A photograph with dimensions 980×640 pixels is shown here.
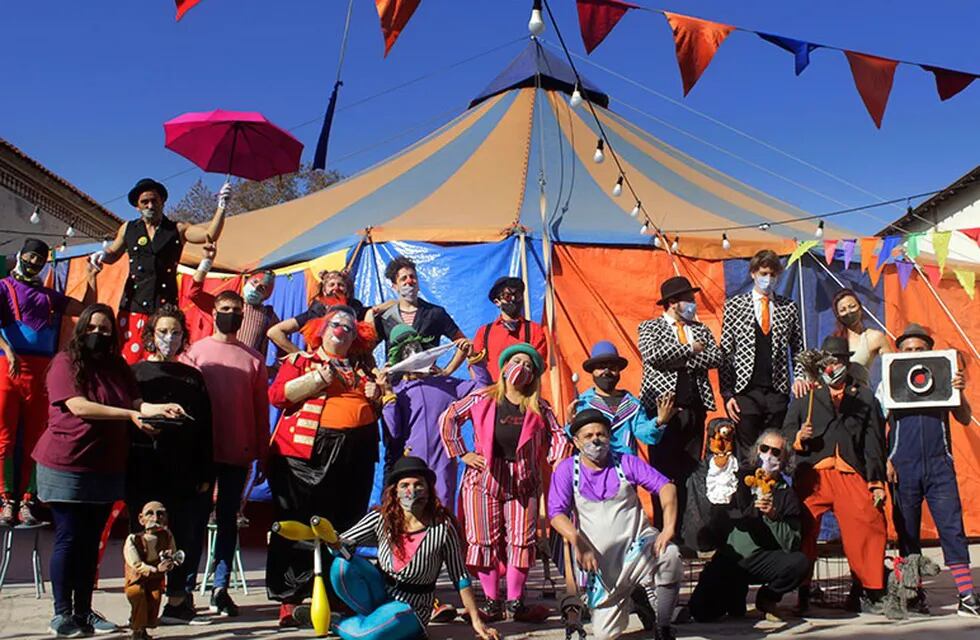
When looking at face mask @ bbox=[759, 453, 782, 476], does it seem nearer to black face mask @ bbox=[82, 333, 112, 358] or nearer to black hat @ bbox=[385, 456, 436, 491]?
black hat @ bbox=[385, 456, 436, 491]

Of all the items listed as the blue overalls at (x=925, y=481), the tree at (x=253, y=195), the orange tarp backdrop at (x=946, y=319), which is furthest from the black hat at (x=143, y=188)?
the tree at (x=253, y=195)

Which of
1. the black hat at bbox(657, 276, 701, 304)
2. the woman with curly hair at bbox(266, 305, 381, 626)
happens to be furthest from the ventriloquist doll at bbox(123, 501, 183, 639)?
the black hat at bbox(657, 276, 701, 304)

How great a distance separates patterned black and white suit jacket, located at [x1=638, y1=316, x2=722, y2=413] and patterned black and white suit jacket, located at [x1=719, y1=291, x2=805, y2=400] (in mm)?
123

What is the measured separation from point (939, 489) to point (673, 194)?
12.6ft

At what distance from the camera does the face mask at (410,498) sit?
148 inches

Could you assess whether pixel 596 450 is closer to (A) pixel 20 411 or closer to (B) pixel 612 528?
(B) pixel 612 528

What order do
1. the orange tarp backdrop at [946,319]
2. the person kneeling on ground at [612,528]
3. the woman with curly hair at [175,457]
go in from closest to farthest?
1. the person kneeling on ground at [612,528]
2. the woman with curly hair at [175,457]
3. the orange tarp backdrop at [946,319]

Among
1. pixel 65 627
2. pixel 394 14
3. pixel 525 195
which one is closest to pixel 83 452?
pixel 65 627

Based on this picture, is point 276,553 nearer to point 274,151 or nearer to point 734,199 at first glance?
point 274,151

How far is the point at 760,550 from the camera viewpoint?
4.17 m

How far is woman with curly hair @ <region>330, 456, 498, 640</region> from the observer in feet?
11.7

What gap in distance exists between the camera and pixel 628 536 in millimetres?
3744

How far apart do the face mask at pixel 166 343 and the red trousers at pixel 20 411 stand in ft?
4.67

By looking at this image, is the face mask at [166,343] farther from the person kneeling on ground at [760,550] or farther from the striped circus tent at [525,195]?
the striped circus tent at [525,195]
